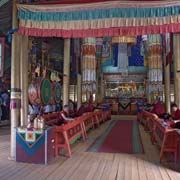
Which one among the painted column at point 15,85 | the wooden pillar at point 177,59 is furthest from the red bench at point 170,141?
the wooden pillar at point 177,59

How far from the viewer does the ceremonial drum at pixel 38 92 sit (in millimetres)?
7836

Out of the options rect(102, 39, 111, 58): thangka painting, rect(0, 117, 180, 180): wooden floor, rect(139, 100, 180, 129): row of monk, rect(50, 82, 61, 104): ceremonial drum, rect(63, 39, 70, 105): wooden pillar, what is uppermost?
rect(102, 39, 111, 58): thangka painting

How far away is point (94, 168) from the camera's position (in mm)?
4438

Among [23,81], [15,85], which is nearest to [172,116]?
[23,81]

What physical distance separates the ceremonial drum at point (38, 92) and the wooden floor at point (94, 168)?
2.58 meters

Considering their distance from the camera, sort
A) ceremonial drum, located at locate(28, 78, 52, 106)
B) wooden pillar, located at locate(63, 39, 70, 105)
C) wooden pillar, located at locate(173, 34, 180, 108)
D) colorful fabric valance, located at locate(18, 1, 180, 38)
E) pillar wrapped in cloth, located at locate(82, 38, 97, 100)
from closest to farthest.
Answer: colorful fabric valance, located at locate(18, 1, 180, 38) < ceremonial drum, located at locate(28, 78, 52, 106) < wooden pillar, located at locate(173, 34, 180, 108) < wooden pillar, located at locate(63, 39, 70, 105) < pillar wrapped in cloth, located at locate(82, 38, 97, 100)

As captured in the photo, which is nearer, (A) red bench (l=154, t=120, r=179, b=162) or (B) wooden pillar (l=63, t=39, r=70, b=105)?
(A) red bench (l=154, t=120, r=179, b=162)

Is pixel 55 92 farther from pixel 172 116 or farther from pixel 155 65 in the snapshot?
pixel 155 65

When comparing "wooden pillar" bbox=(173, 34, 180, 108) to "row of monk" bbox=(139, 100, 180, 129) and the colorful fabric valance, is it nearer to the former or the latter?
"row of monk" bbox=(139, 100, 180, 129)

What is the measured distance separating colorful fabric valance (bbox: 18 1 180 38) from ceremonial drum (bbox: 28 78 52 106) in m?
2.97

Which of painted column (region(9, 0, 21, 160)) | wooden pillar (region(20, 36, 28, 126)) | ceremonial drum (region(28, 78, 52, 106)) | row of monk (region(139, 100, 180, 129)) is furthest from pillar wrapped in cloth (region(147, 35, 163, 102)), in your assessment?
painted column (region(9, 0, 21, 160))

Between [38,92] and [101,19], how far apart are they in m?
3.82

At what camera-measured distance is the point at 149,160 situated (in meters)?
5.05

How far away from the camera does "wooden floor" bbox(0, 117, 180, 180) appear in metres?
3.98
